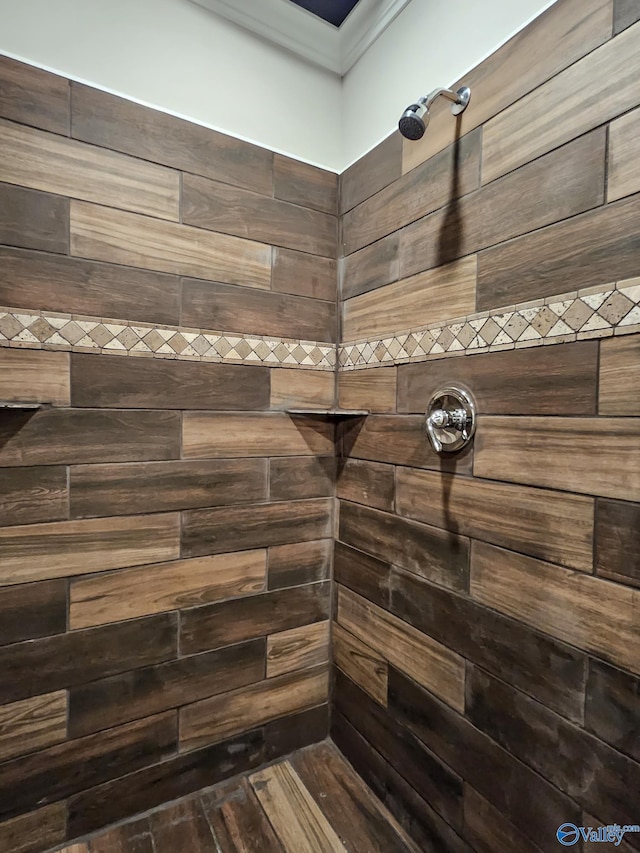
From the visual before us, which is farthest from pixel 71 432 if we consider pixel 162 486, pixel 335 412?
pixel 335 412

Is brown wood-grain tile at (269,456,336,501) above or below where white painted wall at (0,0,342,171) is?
below

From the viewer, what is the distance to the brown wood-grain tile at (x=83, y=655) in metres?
1.09

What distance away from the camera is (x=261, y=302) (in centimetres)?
135

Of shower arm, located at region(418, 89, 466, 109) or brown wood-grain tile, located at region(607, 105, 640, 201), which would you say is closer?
brown wood-grain tile, located at region(607, 105, 640, 201)

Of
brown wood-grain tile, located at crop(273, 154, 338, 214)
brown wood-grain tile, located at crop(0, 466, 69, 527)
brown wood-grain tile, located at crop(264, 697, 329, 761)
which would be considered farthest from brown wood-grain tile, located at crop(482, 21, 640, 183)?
brown wood-grain tile, located at crop(264, 697, 329, 761)

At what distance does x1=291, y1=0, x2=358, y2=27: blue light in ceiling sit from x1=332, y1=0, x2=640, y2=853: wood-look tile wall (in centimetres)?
45

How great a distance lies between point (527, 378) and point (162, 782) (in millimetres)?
1471

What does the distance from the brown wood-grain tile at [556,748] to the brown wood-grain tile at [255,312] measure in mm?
1063

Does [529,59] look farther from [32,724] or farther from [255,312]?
[32,724]

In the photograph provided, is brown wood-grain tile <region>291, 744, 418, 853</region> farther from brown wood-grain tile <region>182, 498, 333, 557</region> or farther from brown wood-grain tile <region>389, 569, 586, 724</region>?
brown wood-grain tile <region>182, 498, 333, 557</region>

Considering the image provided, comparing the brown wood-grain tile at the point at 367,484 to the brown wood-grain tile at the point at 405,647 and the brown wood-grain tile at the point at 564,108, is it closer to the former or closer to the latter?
the brown wood-grain tile at the point at 405,647

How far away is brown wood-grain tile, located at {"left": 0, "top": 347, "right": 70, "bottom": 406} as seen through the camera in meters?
1.06

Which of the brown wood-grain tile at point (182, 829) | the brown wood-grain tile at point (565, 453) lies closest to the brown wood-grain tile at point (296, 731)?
the brown wood-grain tile at point (182, 829)

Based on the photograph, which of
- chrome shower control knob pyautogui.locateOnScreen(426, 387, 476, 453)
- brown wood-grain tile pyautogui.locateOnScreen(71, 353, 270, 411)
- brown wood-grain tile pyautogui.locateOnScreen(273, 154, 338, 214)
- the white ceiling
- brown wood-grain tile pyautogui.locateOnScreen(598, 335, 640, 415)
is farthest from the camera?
brown wood-grain tile pyautogui.locateOnScreen(273, 154, 338, 214)
